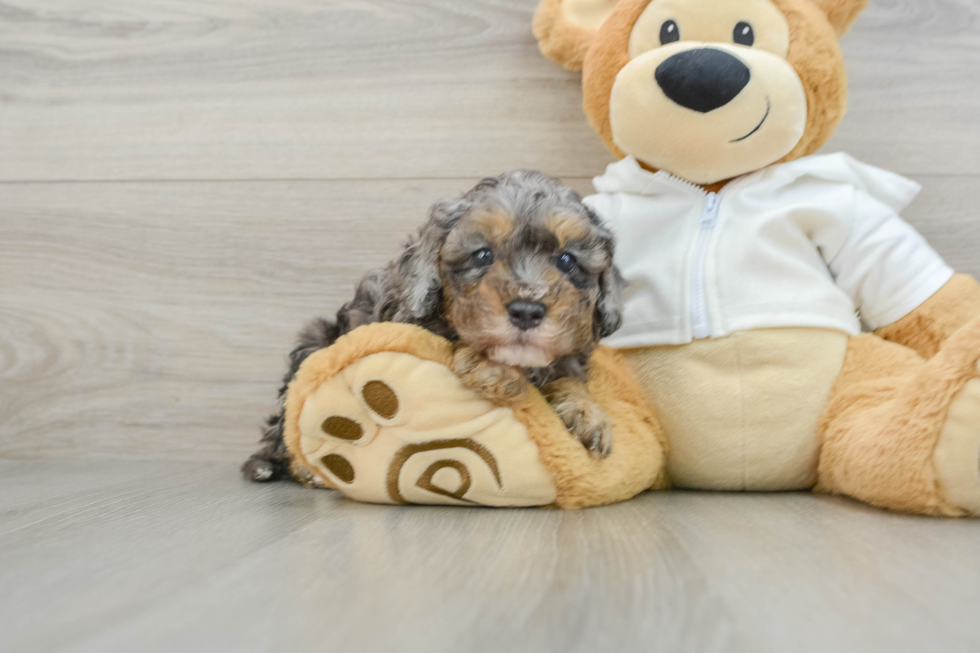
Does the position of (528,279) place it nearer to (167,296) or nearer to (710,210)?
(710,210)

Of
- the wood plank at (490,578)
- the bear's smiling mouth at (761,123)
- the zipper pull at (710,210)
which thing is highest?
the bear's smiling mouth at (761,123)

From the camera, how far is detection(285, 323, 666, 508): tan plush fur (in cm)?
130

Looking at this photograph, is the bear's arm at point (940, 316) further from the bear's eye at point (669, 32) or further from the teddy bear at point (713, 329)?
the bear's eye at point (669, 32)

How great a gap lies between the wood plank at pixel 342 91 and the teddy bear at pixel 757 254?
37 cm

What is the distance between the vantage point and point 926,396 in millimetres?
1250

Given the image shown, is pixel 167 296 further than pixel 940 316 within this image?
Yes

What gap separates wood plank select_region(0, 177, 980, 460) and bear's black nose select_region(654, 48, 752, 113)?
0.73 metres

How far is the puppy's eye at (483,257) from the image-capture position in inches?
54.5

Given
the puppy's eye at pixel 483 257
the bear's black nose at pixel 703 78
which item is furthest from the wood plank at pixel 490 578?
the bear's black nose at pixel 703 78

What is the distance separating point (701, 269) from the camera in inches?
62.2

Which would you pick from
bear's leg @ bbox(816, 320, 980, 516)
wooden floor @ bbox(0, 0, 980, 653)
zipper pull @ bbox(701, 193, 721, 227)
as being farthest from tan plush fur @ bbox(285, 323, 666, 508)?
zipper pull @ bbox(701, 193, 721, 227)

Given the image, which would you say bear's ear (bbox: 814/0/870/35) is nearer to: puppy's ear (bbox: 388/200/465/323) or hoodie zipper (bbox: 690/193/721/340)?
hoodie zipper (bbox: 690/193/721/340)

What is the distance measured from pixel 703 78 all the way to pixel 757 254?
15.4 inches

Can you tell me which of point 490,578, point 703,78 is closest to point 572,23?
point 703,78
